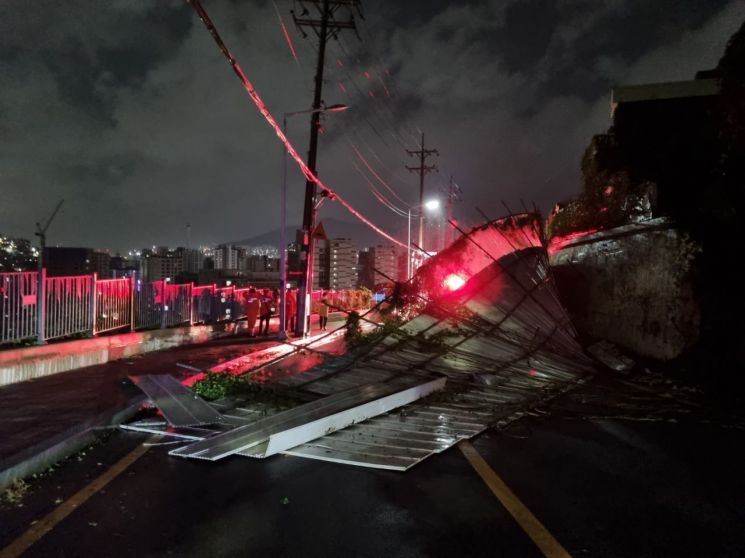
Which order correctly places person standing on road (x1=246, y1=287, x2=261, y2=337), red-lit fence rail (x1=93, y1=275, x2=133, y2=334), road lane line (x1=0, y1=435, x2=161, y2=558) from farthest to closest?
person standing on road (x1=246, y1=287, x2=261, y2=337), red-lit fence rail (x1=93, y1=275, x2=133, y2=334), road lane line (x1=0, y1=435, x2=161, y2=558)

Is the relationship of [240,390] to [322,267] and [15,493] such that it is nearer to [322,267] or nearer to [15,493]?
[15,493]

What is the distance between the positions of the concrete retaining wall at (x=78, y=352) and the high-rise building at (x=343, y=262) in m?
85.5

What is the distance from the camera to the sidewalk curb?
4.29 metres

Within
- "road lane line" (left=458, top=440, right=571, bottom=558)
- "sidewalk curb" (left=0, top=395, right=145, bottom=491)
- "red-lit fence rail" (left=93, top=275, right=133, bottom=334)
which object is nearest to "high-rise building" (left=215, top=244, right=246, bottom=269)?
"red-lit fence rail" (left=93, top=275, right=133, bottom=334)

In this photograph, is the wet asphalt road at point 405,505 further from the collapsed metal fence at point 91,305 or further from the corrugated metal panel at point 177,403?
the collapsed metal fence at point 91,305

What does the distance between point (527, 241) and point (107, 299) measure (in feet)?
34.1

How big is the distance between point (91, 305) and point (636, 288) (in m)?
12.1

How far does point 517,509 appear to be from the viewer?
12.9 feet

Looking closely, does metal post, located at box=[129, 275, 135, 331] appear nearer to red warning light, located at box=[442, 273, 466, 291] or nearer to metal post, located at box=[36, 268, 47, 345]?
metal post, located at box=[36, 268, 47, 345]

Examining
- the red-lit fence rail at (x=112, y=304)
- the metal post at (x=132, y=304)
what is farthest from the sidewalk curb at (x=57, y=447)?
the metal post at (x=132, y=304)

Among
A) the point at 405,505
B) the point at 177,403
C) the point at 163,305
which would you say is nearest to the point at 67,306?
the point at 163,305

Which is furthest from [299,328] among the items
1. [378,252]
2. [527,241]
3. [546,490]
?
[378,252]

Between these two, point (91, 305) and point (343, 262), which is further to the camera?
point (343, 262)

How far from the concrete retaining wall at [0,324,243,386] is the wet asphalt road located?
13.9 ft
